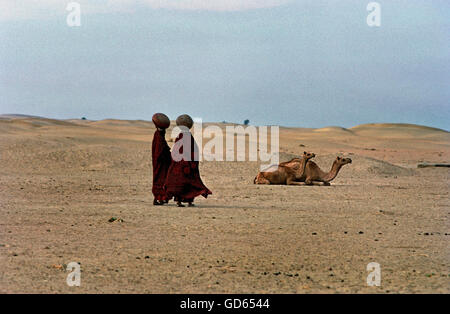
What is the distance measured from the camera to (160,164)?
14.4 meters

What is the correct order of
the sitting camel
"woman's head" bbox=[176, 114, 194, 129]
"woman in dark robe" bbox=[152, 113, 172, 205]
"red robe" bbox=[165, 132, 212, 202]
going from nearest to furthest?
"red robe" bbox=[165, 132, 212, 202], "woman's head" bbox=[176, 114, 194, 129], "woman in dark robe" bbox=[152, 113, 172, 205], the sitting camel

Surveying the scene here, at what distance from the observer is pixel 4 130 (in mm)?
36031

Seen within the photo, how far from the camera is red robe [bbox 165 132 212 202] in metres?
14.0

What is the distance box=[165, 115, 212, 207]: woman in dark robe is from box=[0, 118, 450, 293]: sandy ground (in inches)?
16.6

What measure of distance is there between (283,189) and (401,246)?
898 cm

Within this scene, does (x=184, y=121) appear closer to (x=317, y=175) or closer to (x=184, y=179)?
(x=184, y=179)

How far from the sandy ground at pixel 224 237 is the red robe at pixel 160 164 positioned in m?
0.42

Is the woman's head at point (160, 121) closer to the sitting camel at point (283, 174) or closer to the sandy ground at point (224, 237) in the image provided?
the sandy ground at point (224, 237)

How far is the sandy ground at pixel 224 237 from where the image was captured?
7.58 meters

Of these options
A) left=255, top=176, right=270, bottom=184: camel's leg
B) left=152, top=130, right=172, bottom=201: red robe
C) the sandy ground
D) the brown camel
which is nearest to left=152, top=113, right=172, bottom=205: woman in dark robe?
left=152, top=130, right=172, bottom=201: red robe

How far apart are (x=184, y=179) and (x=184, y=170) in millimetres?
184

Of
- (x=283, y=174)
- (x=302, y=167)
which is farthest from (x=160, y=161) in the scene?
(x=302, y=167)

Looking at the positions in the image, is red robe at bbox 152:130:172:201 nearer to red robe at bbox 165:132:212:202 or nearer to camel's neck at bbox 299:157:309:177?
red robe at bbox 165:132:212:202

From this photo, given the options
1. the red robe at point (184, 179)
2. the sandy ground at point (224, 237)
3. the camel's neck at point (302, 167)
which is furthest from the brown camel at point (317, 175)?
the red robe at point (184, 179)
